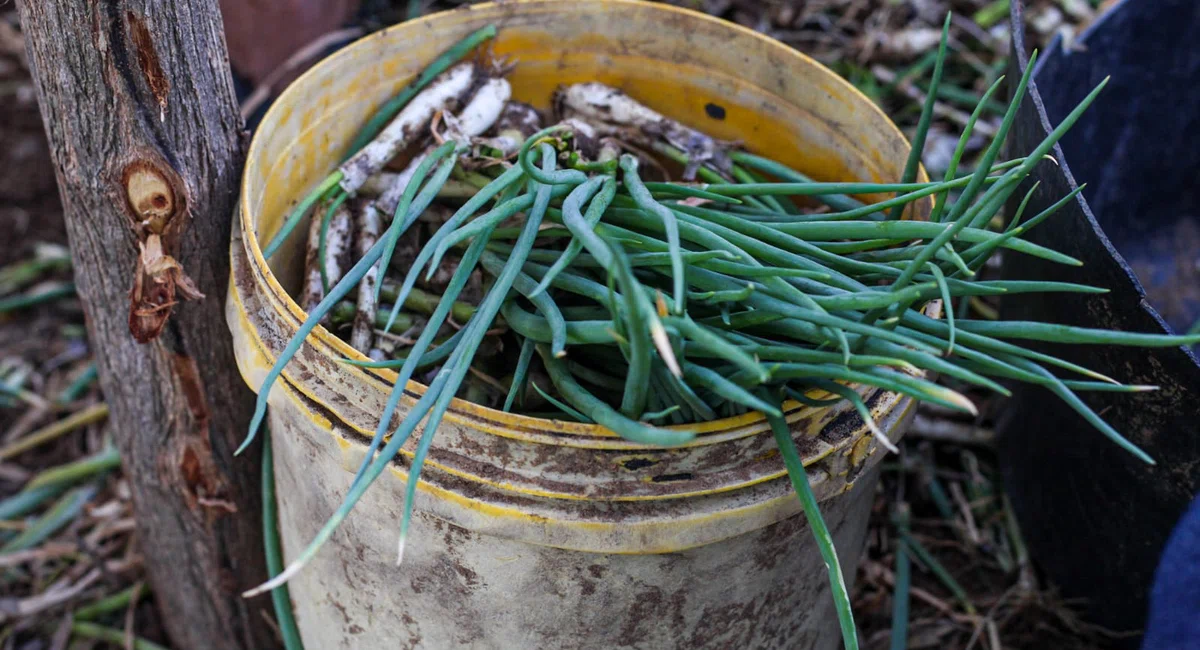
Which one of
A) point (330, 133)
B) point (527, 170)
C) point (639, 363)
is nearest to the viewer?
point (639, 363)

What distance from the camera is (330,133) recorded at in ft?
3.74

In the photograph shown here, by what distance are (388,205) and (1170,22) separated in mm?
1215

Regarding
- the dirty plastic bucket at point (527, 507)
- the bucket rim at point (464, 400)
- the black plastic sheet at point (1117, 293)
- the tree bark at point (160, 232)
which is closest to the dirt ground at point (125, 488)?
the black plastic sheet at point (1117, 293)

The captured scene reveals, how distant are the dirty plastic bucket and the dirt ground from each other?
0.45 meters

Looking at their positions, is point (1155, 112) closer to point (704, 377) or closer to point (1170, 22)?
point (1170, 22)

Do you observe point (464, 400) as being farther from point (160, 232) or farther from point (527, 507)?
point (160, 232)

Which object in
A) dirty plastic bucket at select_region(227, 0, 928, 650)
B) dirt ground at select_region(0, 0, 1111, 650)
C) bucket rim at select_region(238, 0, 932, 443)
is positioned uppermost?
bucket rim at select_region(238, 0, 932, 443)

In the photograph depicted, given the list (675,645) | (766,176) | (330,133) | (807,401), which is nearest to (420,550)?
(675,645)

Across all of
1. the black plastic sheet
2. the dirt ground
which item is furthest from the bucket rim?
the dirt ground

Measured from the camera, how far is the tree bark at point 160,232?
90 centimetres

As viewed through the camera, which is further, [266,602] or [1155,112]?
[1155,112]

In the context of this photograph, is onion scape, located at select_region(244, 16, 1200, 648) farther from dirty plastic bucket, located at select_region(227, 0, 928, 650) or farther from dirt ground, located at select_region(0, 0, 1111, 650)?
dirt ground, located at select_region(0, 0, 1111, 650)

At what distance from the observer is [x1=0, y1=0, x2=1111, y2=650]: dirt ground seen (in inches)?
55.3

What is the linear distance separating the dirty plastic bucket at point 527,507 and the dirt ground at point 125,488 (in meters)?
0.45
